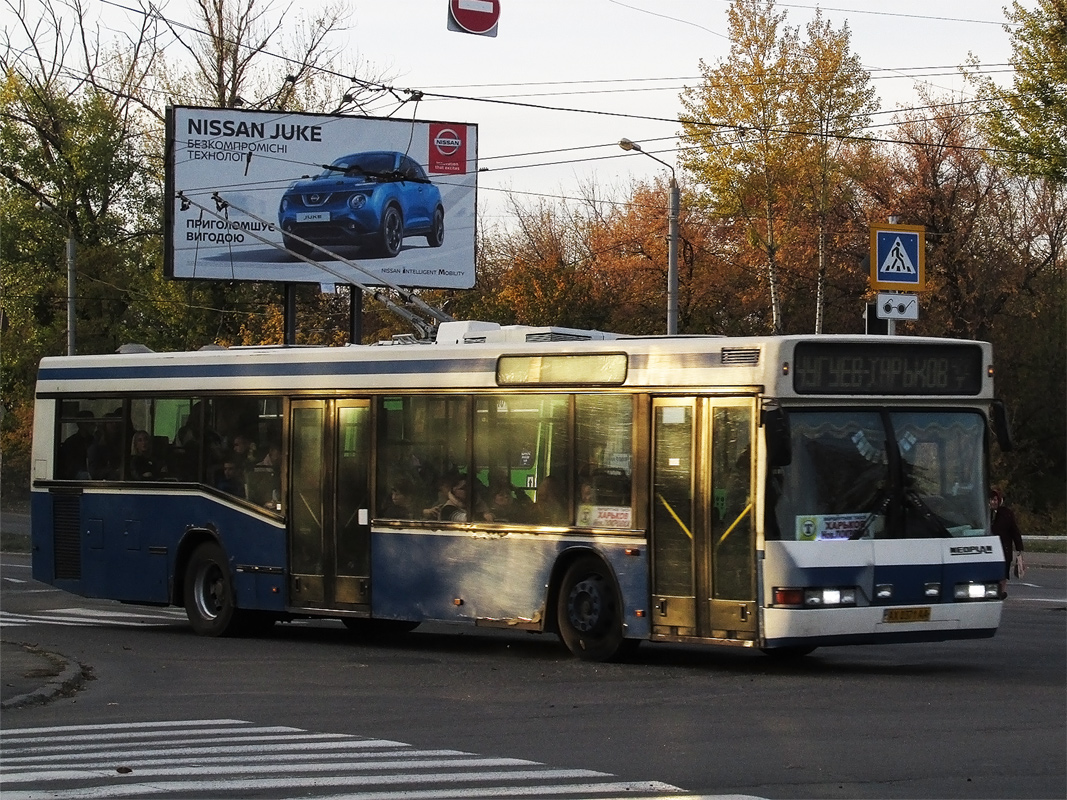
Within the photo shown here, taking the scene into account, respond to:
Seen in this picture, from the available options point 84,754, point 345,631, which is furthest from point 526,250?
point 84,754

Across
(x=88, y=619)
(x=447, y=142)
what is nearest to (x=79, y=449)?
(x=88, y=619)

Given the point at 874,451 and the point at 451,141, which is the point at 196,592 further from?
the point at 451,141

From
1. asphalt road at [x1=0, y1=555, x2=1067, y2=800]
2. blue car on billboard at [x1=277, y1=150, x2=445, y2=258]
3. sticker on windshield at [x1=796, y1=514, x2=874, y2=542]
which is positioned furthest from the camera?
blue car on billboard at [x1=277, y1=150, x2=445, y2=258]

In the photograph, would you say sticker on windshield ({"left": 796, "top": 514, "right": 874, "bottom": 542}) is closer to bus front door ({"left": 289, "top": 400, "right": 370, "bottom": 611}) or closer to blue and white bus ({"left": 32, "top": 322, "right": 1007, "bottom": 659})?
blue and white bus ({"left": 32, "top": 322, "right": 1007, "bottom": 659})

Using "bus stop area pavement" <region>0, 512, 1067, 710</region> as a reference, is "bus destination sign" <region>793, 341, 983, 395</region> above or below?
above

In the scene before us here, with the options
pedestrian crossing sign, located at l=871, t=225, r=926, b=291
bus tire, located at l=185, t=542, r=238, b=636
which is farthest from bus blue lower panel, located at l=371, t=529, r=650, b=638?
pedestrian crossing sign, located at l=871, t=225, r=926, b=291

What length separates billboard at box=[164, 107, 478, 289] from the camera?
33.7 m

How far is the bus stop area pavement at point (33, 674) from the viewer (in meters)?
12.8

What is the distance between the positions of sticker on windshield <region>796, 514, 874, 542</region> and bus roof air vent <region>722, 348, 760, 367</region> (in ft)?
4.06

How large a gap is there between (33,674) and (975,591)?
7.48 m

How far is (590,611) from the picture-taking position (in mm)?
14469

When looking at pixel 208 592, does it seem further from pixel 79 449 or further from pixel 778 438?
pixel 778 438

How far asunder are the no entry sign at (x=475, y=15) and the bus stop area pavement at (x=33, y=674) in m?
8.30

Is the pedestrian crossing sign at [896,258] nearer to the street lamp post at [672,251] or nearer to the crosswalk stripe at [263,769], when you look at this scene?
the street lamp post at [672,251]
